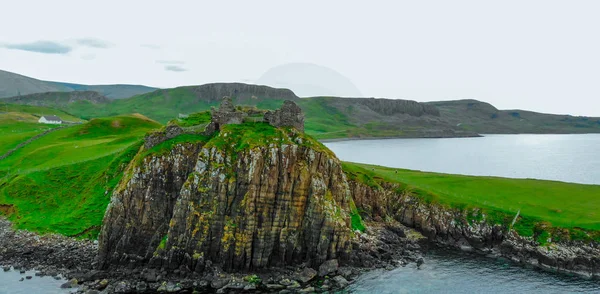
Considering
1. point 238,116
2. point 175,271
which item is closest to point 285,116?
point 238,116

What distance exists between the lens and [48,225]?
5025 cm

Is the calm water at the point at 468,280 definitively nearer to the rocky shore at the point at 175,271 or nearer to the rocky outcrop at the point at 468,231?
the rocky shore at the point at 175,271

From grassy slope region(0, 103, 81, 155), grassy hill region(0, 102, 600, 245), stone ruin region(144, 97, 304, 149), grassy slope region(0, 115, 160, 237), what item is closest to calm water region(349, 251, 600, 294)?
grassy hill region(0, 102, 600, 245)

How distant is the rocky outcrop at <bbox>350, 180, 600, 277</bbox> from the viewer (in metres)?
43.7

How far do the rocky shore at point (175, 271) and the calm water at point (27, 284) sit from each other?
0.80 metres

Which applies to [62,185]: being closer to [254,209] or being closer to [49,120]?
[254,209]

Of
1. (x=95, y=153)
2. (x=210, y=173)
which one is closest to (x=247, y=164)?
(x=210, y=173)

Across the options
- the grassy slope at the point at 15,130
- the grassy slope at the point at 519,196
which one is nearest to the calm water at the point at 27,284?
the grassy slope at the point at 519,196

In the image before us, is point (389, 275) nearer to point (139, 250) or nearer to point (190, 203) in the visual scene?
point (190, 203)

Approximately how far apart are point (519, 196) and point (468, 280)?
2579 cm

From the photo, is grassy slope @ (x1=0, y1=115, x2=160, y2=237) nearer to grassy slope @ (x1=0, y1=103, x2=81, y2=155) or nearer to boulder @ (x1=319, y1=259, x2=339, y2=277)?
grassy slope @ (x1=0, y1=103, x2=81, y2=155)

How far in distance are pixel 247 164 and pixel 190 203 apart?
7.47 m

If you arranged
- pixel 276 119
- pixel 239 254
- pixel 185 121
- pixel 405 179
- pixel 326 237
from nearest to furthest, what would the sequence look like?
pixel 239 254, pixel 326 237, pixel 276 119, pixel 185 121, pixel 405 179

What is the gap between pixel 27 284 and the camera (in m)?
37.8
